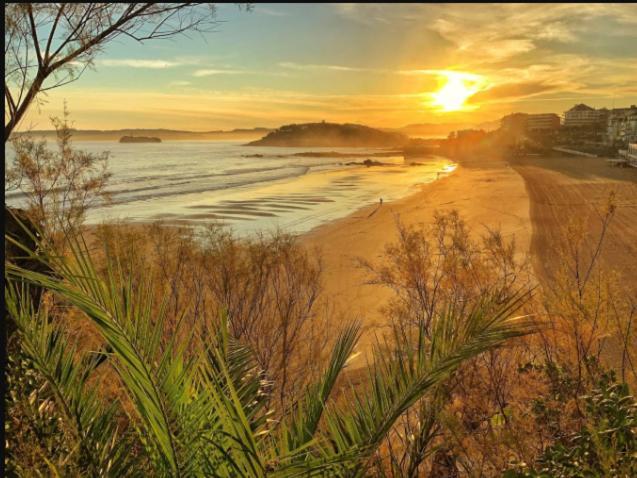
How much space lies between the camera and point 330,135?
125 m

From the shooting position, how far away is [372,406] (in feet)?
8.69

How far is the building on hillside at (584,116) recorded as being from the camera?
9106 centimetres

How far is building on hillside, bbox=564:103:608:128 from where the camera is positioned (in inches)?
3585

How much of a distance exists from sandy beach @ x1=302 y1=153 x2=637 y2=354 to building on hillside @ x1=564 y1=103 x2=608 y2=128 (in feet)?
125

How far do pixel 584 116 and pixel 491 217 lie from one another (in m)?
88.8

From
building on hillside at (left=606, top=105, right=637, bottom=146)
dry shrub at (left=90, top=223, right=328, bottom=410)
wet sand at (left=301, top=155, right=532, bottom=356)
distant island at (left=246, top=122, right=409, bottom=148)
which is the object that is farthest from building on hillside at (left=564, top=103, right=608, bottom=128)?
dry shrub at (left=90, top=223, right=328, bottom=410)

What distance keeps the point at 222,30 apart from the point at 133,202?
109 feet

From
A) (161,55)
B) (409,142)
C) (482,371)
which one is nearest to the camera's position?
(482,371)

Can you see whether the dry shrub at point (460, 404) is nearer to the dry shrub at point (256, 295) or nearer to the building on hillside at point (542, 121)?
the dry shrub at point (256, 295)

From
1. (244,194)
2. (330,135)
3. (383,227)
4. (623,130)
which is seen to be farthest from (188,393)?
(330,135)

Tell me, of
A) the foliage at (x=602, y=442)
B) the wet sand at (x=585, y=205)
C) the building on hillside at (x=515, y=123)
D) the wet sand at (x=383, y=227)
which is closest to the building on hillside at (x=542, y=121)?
the building on hillside at (x=515, y=123)

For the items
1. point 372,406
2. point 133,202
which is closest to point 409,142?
point 133,202

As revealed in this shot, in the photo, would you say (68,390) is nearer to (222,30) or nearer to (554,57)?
(222,30)

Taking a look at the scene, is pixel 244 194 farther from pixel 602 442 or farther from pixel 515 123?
pixel 515 123
